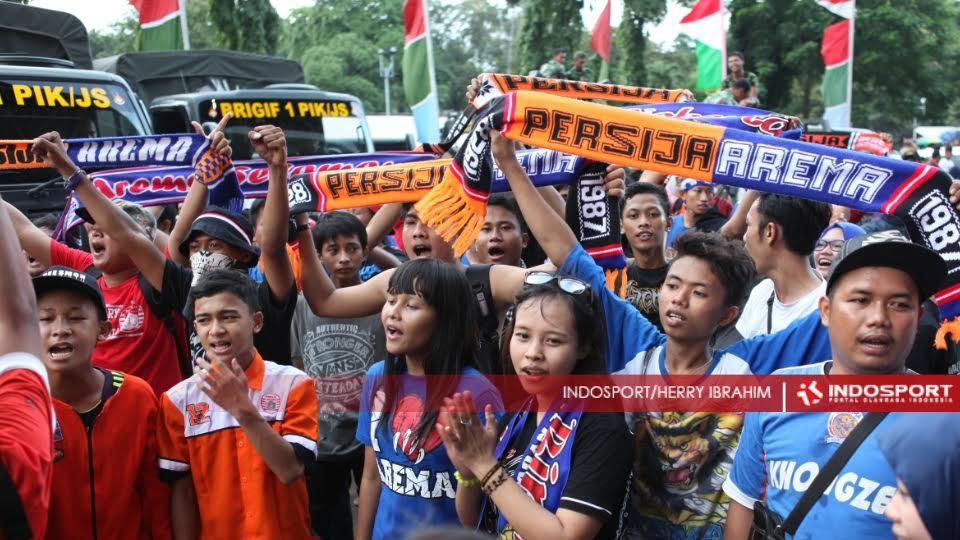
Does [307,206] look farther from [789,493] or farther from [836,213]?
[836,213]

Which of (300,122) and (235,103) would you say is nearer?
(235,103)

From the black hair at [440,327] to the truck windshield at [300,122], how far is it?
8444mm

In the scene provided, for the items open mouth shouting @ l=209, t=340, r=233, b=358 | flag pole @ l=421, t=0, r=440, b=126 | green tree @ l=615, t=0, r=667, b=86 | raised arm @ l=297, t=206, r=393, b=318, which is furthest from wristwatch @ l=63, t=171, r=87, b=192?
green tree @ l=615, t=0, r=667, b=86

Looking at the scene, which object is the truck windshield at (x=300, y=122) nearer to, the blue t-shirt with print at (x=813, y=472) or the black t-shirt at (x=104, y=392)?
the black t-shirt at (x=104, y=392)

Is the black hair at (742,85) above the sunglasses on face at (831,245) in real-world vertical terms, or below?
above

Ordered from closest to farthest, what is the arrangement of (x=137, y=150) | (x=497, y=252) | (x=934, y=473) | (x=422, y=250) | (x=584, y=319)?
(x=934, y=473) → (x=584, y=319) → (x=497, y=252) → (x=422, y=250) → (x=137, y=150)

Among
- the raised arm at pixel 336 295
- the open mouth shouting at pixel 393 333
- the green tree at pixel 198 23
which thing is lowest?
the open mouth shouting at pixel 393 333

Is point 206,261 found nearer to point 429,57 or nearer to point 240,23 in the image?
point 429,57

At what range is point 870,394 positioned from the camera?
2150 millimetres

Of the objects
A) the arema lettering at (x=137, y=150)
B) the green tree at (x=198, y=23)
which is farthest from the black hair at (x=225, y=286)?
the green tree at (x=198, y=23)

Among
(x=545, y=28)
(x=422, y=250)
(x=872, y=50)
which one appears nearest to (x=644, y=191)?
(x=422, y=250)

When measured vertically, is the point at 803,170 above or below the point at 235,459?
above

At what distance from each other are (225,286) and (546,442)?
1338 millimetres

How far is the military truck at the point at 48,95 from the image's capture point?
7953mm
